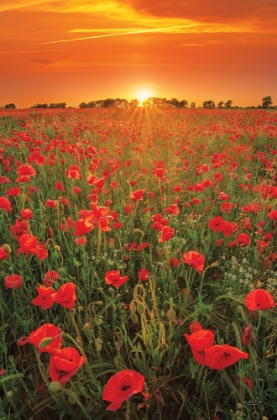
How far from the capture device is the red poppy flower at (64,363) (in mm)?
1246

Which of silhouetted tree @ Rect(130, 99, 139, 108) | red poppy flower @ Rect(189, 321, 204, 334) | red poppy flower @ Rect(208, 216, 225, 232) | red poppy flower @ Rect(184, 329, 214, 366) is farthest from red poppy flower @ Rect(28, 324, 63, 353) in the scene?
silhouetted tree @ Rect(130, 99, 139, 108)

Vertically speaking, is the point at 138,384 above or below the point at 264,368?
above

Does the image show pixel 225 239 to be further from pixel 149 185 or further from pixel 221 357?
pixel 221 357

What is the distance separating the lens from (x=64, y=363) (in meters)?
1.25

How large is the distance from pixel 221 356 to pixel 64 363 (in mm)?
529

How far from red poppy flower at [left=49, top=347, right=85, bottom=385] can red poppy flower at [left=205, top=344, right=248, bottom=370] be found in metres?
0.43

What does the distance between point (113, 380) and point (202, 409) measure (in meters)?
0.77

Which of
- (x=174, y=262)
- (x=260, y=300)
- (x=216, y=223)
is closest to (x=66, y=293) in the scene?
(x=260, y=300)

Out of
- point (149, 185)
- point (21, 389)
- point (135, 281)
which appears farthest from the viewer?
point (149, 185)

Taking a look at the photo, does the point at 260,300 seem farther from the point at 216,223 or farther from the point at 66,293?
the point at 216,223

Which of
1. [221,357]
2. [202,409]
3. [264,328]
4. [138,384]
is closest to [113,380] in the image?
[138,384]

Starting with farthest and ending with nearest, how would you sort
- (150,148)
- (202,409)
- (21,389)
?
1. (150,148)
2. (21,389)
3. (202,409)

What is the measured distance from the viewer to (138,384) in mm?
1218

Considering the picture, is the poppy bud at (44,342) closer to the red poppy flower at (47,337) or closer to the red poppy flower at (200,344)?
the red poppy flower at (47,337)
